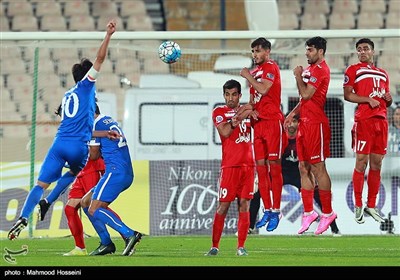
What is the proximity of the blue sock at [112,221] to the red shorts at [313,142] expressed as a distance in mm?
2694

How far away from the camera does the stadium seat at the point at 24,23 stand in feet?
94.9

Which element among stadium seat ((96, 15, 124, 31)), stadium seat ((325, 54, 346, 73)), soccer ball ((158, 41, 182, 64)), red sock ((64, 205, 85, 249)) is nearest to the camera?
red sock ((64, 205, 85, 249))

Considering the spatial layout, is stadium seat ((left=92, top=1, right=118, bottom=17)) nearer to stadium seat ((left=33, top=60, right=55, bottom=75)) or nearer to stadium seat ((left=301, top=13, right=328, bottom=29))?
stadium seat ((left=301, top=13, right=328, bottom=29))

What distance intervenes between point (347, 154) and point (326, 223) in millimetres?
6196

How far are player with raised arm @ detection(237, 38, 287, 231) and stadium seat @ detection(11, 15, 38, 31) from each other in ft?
42.8

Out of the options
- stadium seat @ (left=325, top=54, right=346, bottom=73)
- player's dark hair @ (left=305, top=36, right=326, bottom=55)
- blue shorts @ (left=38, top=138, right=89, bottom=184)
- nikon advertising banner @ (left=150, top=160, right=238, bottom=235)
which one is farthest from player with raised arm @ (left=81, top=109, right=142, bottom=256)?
stadium seat @ (left=325, top=54, right=346, bottom=73)

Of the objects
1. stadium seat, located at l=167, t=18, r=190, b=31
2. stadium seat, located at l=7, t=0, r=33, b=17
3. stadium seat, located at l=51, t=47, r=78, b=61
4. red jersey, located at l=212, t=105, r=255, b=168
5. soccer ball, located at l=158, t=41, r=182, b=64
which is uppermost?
stadium seat, located at l=7, t=0, r=33, b=17

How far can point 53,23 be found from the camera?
2920 cm

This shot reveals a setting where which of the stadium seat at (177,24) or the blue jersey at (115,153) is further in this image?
the stadium seat at (177,24)

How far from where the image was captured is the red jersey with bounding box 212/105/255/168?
52.5 feet

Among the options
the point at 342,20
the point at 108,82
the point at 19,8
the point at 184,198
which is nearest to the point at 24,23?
the point at 19,8

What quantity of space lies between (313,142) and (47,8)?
14.0m

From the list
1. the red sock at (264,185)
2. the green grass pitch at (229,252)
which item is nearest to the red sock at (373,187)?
the green grass pitch at (229,252)

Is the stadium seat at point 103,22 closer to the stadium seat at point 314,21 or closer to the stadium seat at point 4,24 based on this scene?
the stadium seat at point 4,24
